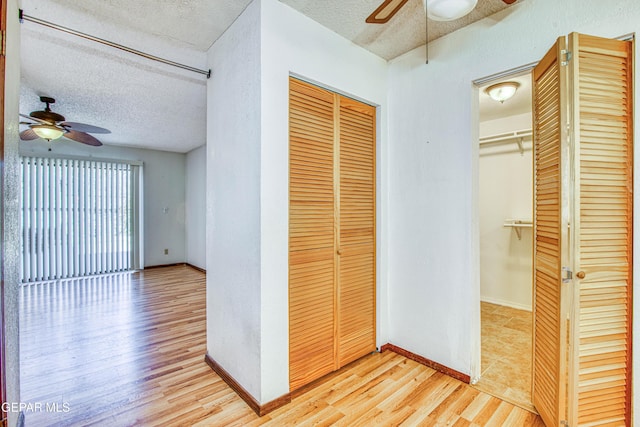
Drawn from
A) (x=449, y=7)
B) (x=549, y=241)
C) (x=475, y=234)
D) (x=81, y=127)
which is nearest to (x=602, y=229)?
(x=549, y=241)

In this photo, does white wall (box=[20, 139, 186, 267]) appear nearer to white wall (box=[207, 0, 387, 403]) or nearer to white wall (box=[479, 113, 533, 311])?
white wall (box=[207, 0, 387, 403])

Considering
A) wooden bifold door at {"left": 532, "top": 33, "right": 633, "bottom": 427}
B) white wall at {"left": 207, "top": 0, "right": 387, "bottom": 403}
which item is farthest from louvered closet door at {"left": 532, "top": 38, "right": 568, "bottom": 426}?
white wall at {"left": 207, "top": 0, "right": 387, "bottom": 403}

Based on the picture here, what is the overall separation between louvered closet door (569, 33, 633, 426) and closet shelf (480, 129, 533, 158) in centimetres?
215

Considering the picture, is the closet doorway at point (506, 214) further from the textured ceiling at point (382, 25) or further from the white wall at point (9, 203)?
the white wall at point (9, 203)

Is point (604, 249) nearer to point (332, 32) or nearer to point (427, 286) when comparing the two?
point (427, 286)

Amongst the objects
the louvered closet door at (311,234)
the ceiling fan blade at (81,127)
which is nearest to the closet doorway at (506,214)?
the louvered closet door at (311,234)

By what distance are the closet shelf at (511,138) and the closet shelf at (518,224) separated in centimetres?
88

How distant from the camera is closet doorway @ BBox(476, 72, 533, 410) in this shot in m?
3.32

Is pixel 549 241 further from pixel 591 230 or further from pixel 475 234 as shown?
pixel 475 234

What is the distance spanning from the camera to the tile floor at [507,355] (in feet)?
6.57

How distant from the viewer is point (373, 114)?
256 centimetres

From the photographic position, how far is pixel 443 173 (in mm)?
2252

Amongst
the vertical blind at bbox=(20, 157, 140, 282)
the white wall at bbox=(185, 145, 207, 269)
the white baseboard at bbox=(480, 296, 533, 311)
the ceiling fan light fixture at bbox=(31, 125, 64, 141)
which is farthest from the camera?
the white wall at bbox=(185, 145, 207, 269)

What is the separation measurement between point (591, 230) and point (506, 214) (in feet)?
8.48
